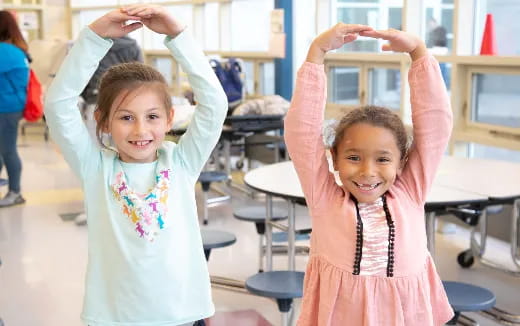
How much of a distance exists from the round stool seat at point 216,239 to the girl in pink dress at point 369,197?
1.56 m

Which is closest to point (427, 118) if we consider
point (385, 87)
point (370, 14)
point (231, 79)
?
point (385, 87)

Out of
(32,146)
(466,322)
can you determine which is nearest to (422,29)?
(466,322)

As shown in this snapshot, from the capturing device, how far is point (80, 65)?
1.68 metres

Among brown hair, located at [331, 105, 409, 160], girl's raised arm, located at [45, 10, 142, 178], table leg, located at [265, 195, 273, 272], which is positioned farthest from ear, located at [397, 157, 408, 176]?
table leg, located at [265, 195, 273, 272]

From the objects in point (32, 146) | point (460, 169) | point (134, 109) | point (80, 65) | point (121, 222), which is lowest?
point (32, 146)

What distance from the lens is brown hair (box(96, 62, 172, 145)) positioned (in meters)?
1.76

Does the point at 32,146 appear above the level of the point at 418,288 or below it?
below

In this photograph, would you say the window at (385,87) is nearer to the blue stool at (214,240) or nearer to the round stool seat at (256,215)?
the round stool seat at (256,215)

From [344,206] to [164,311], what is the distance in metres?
Answer: 0.49

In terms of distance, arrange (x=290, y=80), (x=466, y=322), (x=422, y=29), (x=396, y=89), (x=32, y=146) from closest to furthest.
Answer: (x=466, y=322)
(x=422, y=29)
(x=396, y=89)
(x=290, y=80)
(x=32, y=146)

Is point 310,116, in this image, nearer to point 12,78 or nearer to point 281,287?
point 281,287

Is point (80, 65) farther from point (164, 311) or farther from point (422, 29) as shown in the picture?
point (422, 29)

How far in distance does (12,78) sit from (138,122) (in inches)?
155

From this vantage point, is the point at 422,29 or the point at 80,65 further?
the point at 422,29
